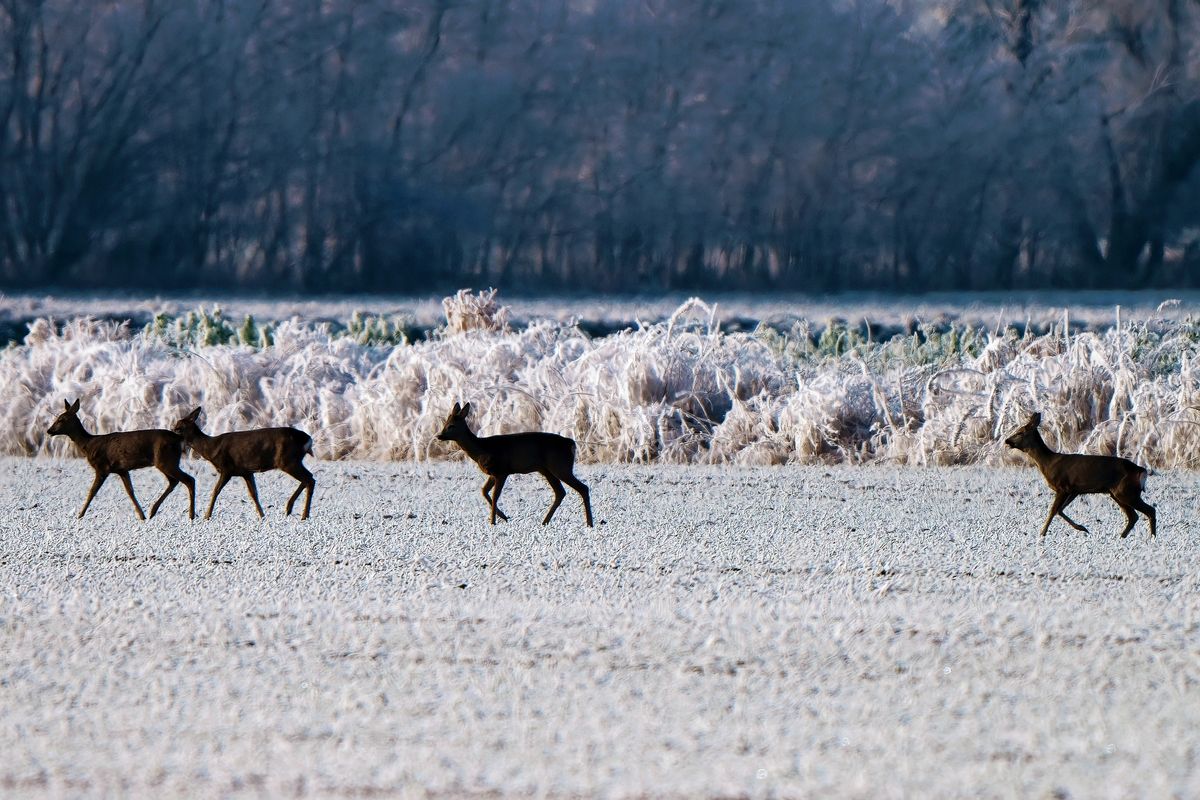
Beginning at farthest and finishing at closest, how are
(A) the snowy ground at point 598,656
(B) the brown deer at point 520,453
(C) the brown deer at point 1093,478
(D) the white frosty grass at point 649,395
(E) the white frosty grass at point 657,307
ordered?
(E) the white frosty grass at point 657,307, (D) the white frosty grass at point 649,395, (B) the brown deer at point 520,453, (C) the brown deer at point 1093,478, (A) the snowy ground at point 598,656

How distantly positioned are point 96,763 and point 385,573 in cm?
182

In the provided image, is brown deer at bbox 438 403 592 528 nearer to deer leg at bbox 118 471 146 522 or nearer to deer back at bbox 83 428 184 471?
deer back at bbox 83 428 184 471

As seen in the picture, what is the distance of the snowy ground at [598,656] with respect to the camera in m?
2.48

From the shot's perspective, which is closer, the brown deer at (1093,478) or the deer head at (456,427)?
the brown deer at (1093,478)

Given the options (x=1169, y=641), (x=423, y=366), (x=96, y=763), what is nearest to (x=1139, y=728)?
(x=1169, y=641)

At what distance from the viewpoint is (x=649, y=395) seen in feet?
26.7

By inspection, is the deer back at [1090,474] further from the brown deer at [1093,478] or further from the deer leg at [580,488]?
the deer leg at [580,488]

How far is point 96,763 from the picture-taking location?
8.27 feet

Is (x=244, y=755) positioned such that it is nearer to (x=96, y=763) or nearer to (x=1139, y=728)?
(x=96, y=763)

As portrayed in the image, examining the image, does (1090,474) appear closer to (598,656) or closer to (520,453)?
(520,453)

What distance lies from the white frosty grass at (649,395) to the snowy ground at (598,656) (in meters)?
2.16

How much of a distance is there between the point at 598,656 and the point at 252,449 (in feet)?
5.82

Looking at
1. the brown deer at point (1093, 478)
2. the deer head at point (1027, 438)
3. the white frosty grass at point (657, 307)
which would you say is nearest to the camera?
the brown deer at point (1093, 478)

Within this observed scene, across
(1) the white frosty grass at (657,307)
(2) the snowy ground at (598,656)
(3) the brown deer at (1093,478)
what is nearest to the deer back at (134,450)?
(2) the snowy ground at (598,656)
